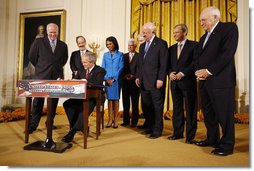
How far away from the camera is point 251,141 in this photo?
2.13m

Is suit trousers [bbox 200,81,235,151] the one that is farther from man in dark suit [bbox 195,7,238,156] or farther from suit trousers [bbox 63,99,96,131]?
suit trousers [bbox 63,99,96,131]

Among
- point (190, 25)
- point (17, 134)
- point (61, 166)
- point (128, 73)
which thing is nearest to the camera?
point (61, 166)

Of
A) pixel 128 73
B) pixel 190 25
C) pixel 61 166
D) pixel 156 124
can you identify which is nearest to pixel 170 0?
pixel 190 25

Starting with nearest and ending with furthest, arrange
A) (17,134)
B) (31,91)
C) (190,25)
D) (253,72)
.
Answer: (253,72)
(31,91)
(17,134)
(190,25)

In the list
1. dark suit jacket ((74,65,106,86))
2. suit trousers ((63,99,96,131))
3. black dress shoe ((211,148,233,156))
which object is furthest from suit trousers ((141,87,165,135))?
black dress shoe ((211,148,233,156))

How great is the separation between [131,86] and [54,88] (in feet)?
5.74

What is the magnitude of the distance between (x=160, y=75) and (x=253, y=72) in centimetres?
103

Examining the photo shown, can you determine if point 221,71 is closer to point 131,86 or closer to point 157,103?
point 157,103

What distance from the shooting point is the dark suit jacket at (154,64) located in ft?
9.46

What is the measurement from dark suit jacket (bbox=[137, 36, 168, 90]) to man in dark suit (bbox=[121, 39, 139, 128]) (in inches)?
29.4

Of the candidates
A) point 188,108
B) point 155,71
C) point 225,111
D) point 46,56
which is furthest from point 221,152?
point 46,56

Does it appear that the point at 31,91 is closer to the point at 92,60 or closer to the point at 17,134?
the point at 92,60

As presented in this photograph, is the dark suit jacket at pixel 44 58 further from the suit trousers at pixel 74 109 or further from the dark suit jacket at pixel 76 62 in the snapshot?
the suit trousers at pixel 74 109

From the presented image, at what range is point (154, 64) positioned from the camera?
9.64ft
